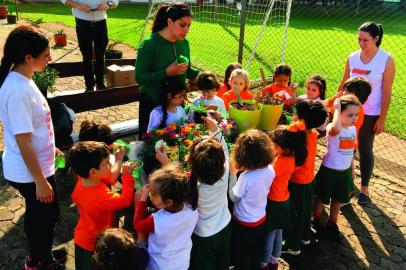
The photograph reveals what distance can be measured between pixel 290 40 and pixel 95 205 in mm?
13481

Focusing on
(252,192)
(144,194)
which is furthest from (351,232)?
(144,194)

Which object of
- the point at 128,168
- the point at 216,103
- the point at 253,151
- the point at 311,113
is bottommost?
the point at 128,168

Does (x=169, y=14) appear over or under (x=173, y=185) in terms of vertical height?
over

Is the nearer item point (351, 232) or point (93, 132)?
point (93, 132)

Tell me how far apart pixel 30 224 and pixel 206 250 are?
1.39 metres

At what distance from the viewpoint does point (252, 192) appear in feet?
8.83

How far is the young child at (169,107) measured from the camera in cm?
326

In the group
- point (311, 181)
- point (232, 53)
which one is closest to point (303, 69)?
point (232, 53)

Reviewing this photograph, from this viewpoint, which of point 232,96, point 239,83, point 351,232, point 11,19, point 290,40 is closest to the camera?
point 351,232

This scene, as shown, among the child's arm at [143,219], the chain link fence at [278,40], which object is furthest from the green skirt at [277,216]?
the chain link fence at [278,40]

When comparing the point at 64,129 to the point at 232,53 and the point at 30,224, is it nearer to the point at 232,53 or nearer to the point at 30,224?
the point at 30,224

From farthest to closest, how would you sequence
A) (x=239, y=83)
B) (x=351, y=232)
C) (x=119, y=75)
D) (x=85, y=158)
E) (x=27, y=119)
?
(x=119, y=75) → (x=239, y=83) → (x=351, y=232) → (x=85, y=158) → (x=27, y=119)

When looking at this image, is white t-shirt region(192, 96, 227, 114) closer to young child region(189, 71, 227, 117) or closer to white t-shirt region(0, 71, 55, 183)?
young child region(189, 71, 227, 117)

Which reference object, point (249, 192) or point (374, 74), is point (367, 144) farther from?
point (249, 192)
